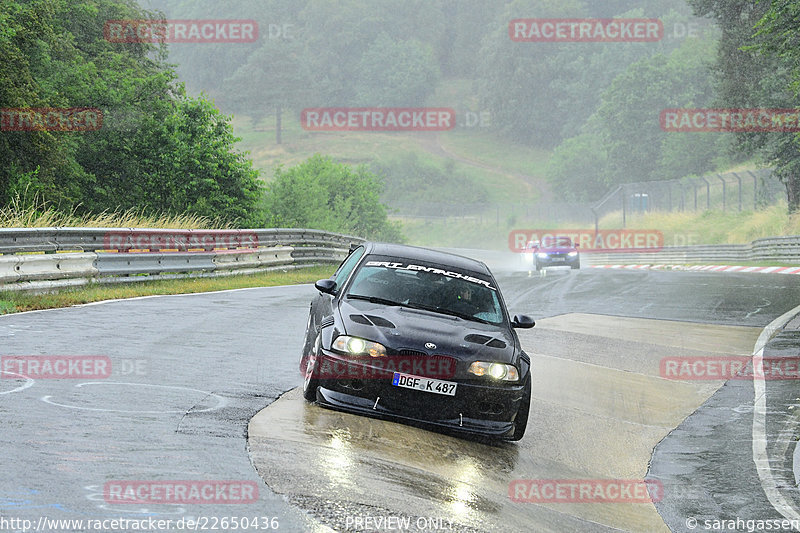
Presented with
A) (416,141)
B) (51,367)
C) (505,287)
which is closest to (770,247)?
(505,287)

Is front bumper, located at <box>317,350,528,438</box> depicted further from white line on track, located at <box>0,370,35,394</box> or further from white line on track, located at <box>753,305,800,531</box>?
white line on track, located at <box>0,370,35,394</box>

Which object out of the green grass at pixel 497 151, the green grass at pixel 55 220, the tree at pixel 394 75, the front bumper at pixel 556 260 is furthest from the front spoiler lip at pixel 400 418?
the tree at pixel 394 75

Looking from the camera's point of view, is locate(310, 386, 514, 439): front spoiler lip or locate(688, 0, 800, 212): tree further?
locate(688, 0, 800, 212): tree

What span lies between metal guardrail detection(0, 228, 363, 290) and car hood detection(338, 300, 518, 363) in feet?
29.6

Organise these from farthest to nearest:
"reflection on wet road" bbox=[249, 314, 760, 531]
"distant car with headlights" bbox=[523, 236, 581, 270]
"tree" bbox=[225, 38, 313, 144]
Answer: "tree" bbox=[225, 38, 313, 144] → "distant car with headlights" bbox=[523, 236, 581, 270] → "reflection on wet road" bbox=[249, 314, 760, 531]

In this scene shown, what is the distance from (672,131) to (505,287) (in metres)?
78.3

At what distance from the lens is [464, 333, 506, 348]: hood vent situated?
8391mm

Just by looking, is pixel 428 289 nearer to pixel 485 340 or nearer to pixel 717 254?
pixel 485 340

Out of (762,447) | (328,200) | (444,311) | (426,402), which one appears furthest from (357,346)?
(328,200)

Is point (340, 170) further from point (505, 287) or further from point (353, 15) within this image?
point (353, 15)

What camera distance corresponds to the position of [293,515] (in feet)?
17.8

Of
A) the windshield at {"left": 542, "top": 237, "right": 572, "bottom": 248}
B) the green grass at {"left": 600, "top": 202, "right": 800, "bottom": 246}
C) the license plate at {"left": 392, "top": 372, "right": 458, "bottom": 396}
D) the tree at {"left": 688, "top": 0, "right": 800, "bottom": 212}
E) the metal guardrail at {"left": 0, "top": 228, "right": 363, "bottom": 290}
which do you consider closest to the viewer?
the license plate at {"left": 392, "top": 372, "right": 458, "bottom": 396}

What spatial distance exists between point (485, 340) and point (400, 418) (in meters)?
1.03

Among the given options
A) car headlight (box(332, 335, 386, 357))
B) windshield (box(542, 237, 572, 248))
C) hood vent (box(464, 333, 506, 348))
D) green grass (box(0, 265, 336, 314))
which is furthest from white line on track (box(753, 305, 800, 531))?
windshield (box(542, 237, 572, 248))
